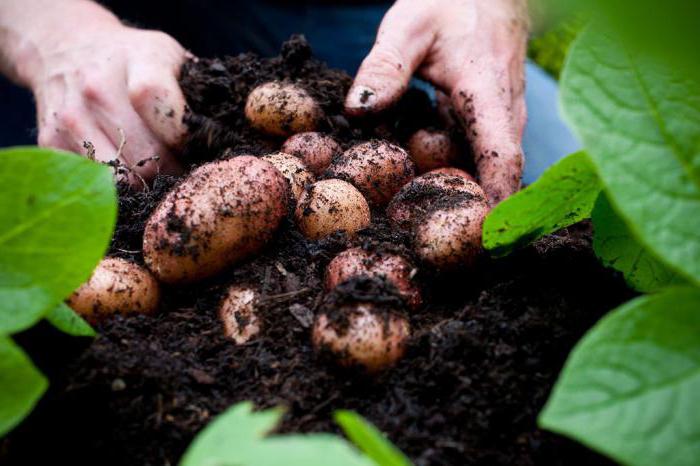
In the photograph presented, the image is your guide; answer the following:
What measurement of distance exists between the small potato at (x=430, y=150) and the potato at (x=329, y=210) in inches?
20.5

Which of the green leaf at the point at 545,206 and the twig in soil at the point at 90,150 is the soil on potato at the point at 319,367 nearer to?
the green leaf at the point at 545,206

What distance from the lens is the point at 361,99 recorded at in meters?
1.88

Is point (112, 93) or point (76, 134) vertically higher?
point (112, 93)

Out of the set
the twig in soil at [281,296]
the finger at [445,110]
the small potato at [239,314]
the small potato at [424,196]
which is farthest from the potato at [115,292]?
the finger at [445,110]

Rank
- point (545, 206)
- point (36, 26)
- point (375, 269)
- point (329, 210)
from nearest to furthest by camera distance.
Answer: point (545, 206)
point (375, 269)
point (329, 210)
point (36, 26)

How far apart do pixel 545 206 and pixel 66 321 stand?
825mm

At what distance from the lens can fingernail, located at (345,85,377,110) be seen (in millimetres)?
1877

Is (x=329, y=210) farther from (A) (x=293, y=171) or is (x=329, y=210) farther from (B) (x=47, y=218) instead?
(B) (x=47, y=218)

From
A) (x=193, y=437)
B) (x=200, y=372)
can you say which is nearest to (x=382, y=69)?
(x=200, y=372)

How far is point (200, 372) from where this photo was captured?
1092 mm

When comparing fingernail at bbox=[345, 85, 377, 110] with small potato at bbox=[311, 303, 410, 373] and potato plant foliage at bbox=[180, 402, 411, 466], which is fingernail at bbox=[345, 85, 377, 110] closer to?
small potato at bbox=[311, 303, 410, 373]

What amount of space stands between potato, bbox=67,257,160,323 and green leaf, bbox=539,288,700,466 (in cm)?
94

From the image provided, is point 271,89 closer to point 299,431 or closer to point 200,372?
point 200,372

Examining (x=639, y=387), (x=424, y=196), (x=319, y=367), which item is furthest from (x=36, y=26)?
(x=639, y=387)
